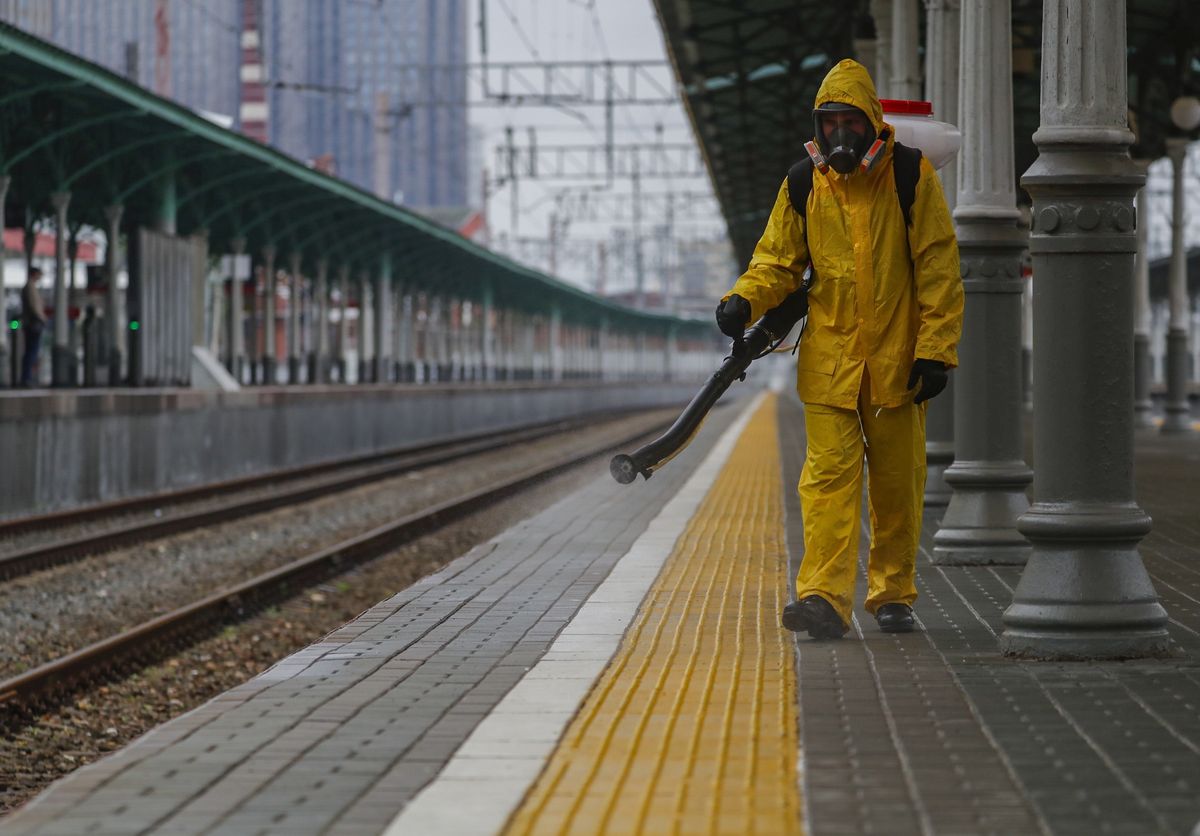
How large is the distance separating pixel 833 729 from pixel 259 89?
140 m

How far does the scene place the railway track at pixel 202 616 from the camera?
839cm

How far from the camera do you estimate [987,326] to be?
30.2 ft

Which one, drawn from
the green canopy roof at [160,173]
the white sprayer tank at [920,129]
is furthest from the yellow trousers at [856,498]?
the green canopy roof at [160,173]

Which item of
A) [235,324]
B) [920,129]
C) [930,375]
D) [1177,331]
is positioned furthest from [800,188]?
[235,324]

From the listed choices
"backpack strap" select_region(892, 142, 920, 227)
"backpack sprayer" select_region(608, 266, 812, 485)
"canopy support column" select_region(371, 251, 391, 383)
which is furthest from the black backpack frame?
"canopy support column" select_region(371, 251, 391, 383)

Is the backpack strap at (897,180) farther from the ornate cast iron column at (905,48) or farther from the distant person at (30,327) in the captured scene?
the distant person at (30,327)

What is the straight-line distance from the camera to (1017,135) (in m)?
28.8

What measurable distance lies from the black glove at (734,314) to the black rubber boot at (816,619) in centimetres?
93

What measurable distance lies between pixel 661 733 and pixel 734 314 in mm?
1907

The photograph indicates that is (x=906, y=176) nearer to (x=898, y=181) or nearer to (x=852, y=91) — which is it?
(x=898, y=181)

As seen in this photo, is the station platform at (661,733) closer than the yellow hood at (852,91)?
Yes

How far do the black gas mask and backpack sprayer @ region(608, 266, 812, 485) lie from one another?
49cm

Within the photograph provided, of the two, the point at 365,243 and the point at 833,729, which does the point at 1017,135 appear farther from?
the point at 833,729

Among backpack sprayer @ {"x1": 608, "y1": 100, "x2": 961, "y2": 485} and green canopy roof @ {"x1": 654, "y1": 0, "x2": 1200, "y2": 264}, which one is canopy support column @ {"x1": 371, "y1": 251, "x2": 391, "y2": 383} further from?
backpack sprayer @ {"x1": 608, "y1": 100, "x2": 961, "y2": 485}
